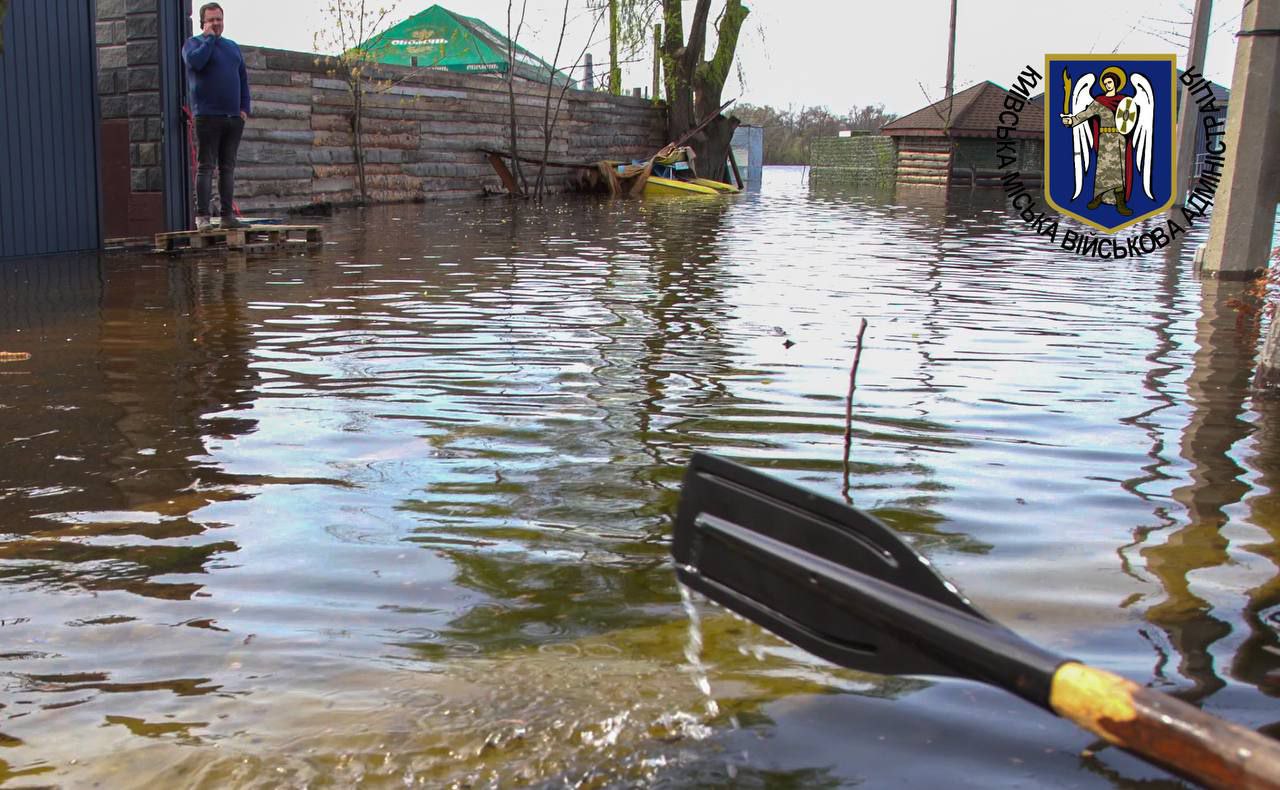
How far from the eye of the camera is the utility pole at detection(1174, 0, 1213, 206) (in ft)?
49.4

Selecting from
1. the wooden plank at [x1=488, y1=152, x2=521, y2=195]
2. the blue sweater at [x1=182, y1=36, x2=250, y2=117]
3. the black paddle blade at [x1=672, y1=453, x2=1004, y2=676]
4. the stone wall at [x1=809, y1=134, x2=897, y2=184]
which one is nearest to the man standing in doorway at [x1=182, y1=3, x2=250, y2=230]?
the blue sweater at [x1=182, y1=36, x2=250, y2=117]

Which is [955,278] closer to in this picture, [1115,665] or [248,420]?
[248,420]

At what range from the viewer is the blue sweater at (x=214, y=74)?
11.9 meters

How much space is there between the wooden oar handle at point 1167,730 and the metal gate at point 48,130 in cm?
1206

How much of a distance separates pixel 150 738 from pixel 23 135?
1097cm

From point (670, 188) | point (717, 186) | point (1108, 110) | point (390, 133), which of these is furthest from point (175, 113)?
point (717, 186)

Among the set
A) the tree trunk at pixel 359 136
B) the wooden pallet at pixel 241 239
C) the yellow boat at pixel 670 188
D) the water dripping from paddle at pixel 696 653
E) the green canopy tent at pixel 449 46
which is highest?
the green canopy tent at pixel 449 46

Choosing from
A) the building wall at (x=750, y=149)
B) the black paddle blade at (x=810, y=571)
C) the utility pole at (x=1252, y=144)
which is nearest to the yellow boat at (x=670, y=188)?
the building wall at (x=750, y=149)

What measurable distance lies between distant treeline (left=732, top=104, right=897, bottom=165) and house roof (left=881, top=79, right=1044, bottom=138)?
2315 cm

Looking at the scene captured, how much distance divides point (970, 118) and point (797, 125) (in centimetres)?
2978

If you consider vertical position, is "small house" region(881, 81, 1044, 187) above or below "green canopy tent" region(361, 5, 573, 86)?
below

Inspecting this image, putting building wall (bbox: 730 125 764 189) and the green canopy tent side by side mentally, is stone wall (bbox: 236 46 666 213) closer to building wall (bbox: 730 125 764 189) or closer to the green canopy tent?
the green canopy tent

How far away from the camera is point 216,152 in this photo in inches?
502

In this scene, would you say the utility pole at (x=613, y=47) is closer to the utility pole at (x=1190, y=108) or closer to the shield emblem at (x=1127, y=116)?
the utility pole at (x=1190, y=108)
